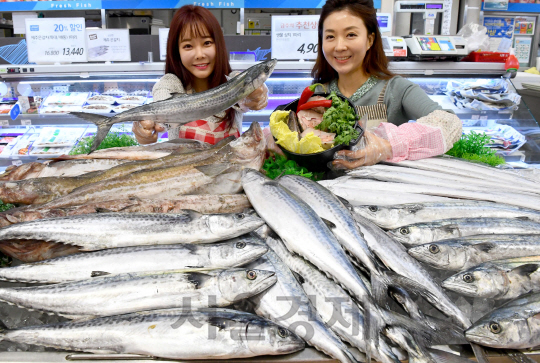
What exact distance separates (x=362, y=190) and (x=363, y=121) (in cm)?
47

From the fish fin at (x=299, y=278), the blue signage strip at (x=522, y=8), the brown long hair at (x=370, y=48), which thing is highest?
the blue signage strip at (x=522, y=8)

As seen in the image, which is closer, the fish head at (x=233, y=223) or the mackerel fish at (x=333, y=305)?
the mackerel fish at (x=333, y=305)

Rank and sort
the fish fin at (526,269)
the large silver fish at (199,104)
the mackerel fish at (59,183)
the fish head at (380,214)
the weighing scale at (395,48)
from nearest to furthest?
the fish fin at (526,269) < the fish head at (380,214) < the mackerel fish at (59,183) < the large silver fish at (199,104) < the weighing scale at (395,48)

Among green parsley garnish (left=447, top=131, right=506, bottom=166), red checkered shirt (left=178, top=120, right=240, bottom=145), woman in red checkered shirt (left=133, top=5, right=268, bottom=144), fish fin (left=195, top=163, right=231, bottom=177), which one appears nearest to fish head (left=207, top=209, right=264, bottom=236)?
fish fin (left=195, top=163, right=231, bottom=177)

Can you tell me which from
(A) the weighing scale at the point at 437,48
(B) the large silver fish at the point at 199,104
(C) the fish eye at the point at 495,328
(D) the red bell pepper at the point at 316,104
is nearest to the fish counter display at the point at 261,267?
(C) the fish eye at the point at 495,328

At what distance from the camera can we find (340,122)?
225 centimetres

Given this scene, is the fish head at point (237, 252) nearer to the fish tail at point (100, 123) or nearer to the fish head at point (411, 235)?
the fish head at point (411, 235)

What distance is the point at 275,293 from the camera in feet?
4.61

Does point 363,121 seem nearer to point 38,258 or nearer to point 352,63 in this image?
point 352,63

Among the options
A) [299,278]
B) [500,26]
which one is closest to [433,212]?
→ [299,278]

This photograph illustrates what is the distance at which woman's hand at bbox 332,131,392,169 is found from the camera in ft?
7.12

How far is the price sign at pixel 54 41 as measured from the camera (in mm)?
4809

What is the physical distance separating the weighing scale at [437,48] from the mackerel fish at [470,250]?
3528mm

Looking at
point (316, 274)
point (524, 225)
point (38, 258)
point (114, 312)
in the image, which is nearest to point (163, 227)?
point (114, 312)
